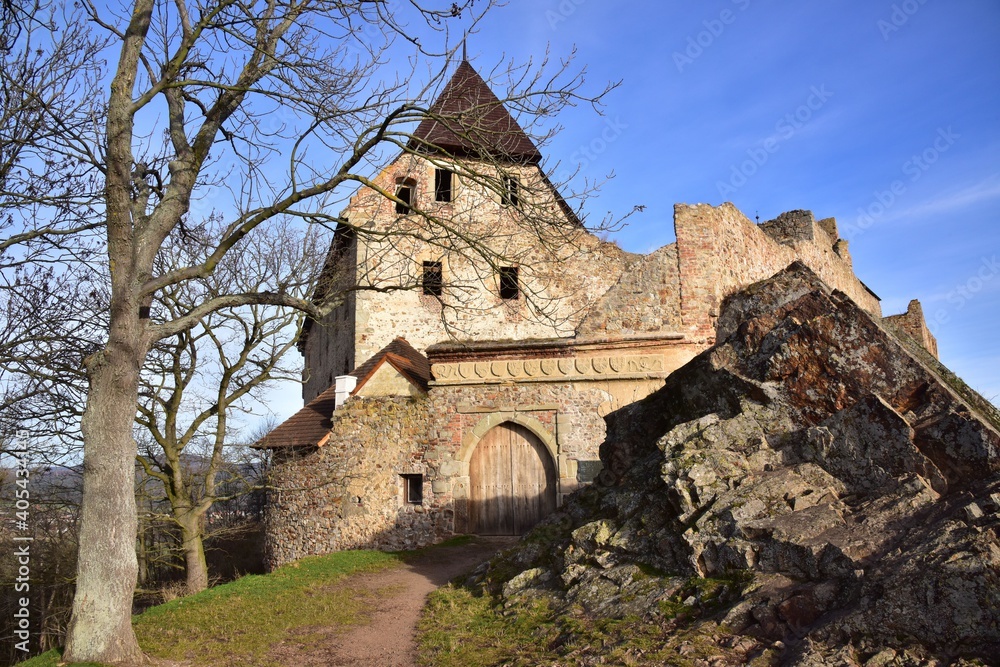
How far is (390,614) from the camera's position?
8.28 meters

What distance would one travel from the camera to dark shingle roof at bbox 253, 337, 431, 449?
13.8 metres

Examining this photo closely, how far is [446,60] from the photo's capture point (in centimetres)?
713

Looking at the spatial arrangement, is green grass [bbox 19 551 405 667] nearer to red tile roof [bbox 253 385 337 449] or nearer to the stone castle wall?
the stone castle wall

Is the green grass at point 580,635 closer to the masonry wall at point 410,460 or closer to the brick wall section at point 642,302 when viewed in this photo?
the masonry wall at point 410,460

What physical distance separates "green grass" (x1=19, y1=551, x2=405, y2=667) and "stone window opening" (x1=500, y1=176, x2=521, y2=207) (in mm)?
4996

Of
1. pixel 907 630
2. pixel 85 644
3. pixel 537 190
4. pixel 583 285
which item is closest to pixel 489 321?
pixel 583 285

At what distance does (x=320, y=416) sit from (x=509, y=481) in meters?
4.15

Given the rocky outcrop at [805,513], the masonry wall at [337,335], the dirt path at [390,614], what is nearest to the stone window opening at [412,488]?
the dirt path at [390,614]

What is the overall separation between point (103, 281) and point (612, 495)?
8972 mm

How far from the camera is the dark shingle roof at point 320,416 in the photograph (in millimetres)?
13812

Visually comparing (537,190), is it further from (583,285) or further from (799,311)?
(583,285)

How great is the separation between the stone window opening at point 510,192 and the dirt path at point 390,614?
4.56 meters

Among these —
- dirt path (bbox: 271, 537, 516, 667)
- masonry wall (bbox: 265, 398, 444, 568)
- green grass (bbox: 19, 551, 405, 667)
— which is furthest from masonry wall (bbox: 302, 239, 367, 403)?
green grass (bbox: 19, 551, 405, 667)

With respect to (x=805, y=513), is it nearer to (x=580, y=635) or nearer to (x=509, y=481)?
(x=580, y=635)
